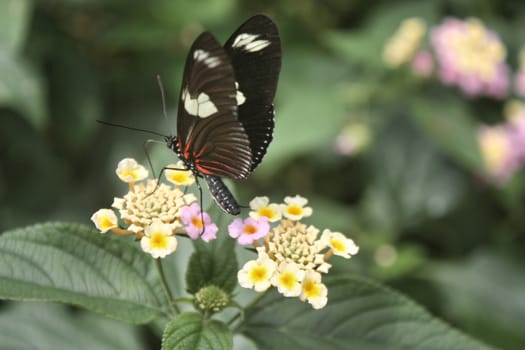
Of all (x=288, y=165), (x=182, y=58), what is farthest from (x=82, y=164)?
(x=288, y=165)

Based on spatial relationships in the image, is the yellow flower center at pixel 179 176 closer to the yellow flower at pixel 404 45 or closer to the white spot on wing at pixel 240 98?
the white spot on wing at pixel 240 98

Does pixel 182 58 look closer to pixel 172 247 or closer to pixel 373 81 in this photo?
pixel 373 81

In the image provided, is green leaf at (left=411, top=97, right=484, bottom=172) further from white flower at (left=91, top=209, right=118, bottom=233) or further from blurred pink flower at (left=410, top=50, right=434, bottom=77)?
white flower at (left=91, top=209, right=118, bottom=233)

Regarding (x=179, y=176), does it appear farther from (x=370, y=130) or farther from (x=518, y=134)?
(x=518, y=134)

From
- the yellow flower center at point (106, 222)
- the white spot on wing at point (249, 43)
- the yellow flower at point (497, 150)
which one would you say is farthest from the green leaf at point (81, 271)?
the yellow flower at point (497, 150)

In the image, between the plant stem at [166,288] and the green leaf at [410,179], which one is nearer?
the plant stem at [166,288]
